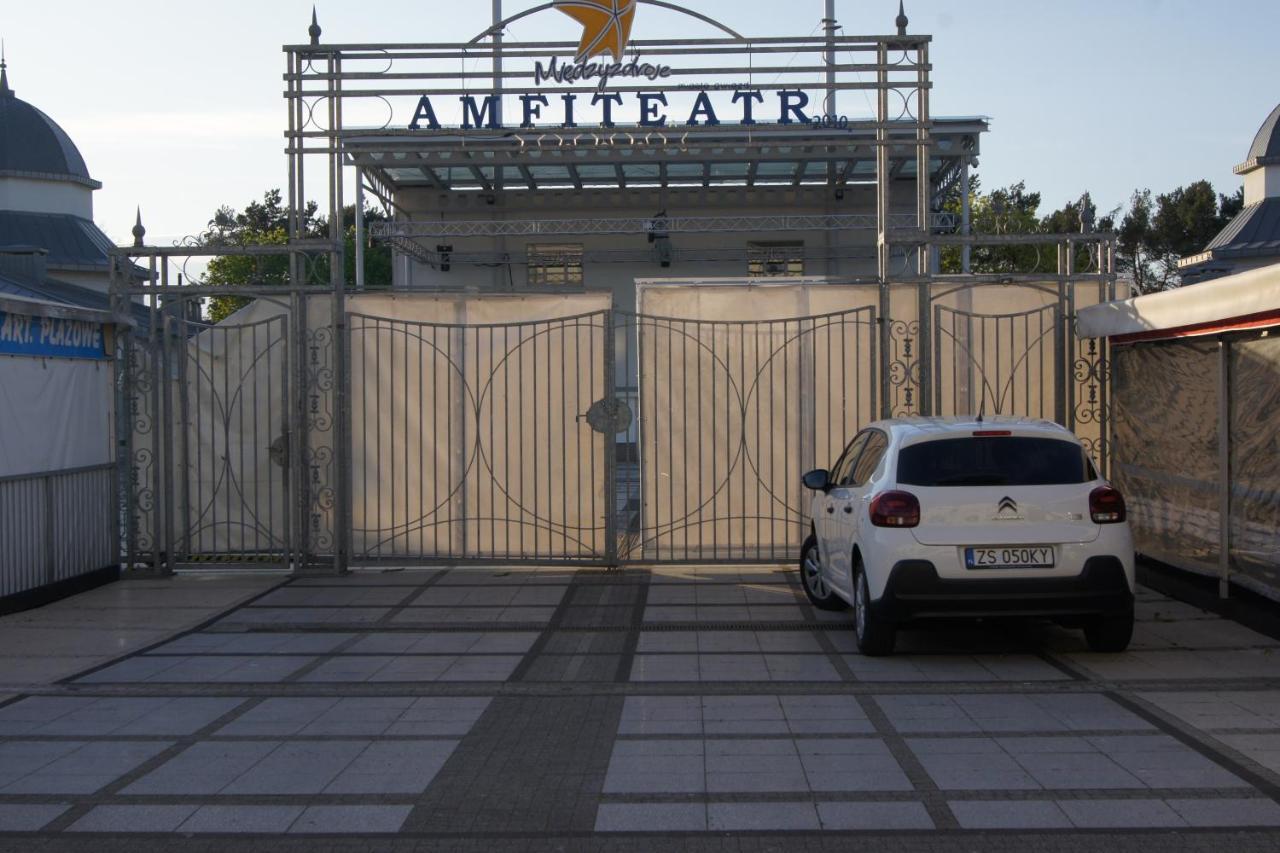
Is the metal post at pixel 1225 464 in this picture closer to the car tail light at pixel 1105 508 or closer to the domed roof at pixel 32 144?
the car tail light at pixel 1105 508

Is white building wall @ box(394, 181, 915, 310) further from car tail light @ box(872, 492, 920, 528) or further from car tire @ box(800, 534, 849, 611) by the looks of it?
car tail light @ box(872, 492, 920, 528)

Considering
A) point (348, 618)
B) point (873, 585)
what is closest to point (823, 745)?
point (873, 585)

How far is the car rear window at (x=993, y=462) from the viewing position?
8.64m

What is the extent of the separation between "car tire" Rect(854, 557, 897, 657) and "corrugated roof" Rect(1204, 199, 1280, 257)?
22.1 metres

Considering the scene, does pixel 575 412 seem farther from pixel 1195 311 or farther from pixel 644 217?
pixel 644 217

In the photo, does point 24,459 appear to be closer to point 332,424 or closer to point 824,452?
point 332,424

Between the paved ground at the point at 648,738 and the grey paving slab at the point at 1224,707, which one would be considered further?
the grey paving slab at the point at 1224,707

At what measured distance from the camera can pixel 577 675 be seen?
8734mm

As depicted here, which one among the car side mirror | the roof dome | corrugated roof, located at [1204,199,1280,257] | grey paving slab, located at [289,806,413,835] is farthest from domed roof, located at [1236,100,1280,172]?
grey paving slab, located at [289,806,413,835]

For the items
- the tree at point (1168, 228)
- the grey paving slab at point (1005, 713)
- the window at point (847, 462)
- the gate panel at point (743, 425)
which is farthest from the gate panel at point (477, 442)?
the tree at point (1168, 228)

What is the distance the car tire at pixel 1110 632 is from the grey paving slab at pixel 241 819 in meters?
5.40

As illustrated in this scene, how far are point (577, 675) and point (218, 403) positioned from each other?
647cm

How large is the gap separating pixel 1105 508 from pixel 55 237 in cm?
3562

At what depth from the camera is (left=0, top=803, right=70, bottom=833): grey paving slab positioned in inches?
225
